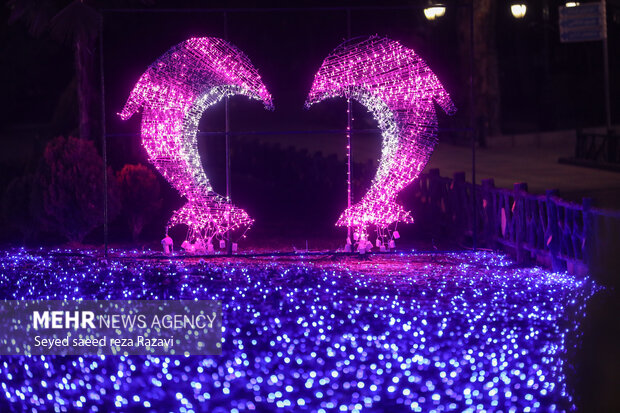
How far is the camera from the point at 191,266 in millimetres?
12094

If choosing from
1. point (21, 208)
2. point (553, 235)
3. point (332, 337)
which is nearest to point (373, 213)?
point (553, 235)

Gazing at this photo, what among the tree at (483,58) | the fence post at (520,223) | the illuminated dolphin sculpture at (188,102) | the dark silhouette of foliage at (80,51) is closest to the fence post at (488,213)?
the fence post at (520,223)

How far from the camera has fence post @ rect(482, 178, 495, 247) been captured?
12.9m

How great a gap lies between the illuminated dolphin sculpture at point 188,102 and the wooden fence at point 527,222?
3.21m

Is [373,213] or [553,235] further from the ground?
[373,213]

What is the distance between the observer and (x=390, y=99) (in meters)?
12.2

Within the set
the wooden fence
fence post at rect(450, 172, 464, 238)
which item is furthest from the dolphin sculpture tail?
fence post at rect(450, 172, 464, 238)

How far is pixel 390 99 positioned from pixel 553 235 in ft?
8.72

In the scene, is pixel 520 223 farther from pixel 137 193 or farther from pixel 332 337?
pixel 137 193

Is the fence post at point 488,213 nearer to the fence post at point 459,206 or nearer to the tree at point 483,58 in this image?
the fence post at point 459,206

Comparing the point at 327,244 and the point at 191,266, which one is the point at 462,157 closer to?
the point at 327,244

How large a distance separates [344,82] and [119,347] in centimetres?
517

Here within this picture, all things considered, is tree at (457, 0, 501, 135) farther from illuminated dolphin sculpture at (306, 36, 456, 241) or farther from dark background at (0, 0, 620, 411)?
illuminated dolphin sculpture at (306, 36, 456, 241)

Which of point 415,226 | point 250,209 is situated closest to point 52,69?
point 250,209
